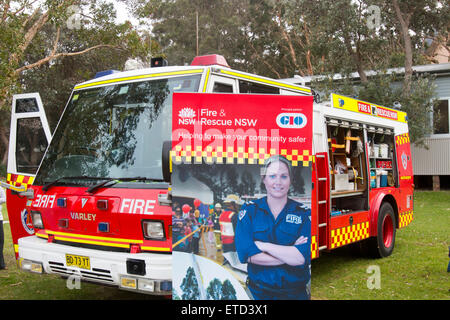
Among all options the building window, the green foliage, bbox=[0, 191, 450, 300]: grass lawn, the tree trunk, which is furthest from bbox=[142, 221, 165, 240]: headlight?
the building window

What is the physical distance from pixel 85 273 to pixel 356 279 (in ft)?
12.8

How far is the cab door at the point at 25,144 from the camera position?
562 cm

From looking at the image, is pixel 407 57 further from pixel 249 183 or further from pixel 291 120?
pixel 249 183

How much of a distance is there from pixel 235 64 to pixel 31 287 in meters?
30.9

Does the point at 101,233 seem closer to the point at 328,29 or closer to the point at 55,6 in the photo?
the point at 55,6

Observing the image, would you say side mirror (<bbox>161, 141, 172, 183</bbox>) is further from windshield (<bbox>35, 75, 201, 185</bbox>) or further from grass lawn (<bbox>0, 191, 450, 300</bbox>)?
grass lawn (<bbox>0, 191, 450, 300</bbox>)

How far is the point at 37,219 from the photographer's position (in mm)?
5105

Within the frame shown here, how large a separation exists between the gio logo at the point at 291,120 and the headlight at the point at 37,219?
2.96 metres

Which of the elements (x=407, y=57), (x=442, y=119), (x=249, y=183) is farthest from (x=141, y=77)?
(x=442, y=119)

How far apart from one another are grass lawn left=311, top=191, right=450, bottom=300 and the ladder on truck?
73 centimetres

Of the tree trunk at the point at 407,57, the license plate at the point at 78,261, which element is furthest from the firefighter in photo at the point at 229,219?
the tree trunk at the point at 407,57

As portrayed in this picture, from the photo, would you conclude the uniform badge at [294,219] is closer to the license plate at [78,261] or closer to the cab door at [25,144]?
the license plate at [78,261]
